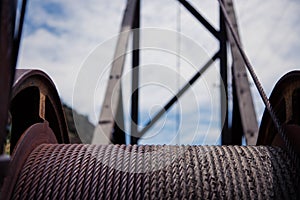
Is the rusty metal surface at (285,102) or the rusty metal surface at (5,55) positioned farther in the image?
the rusty metal surface at (285,102)

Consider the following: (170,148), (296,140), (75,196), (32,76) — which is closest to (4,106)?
(75,196)

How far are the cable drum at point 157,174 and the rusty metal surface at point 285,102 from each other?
160 mm

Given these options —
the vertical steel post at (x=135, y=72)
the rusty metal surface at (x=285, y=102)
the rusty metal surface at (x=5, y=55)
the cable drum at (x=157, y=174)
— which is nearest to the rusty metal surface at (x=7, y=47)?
the rusty metal surface at (x=5, y=55)

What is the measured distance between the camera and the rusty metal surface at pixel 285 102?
5.24ft

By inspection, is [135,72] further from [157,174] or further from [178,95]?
[157,174]

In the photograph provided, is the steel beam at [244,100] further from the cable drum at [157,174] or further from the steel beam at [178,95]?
the cable drum at [157,174]

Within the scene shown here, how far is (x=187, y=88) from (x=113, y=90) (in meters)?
1.56

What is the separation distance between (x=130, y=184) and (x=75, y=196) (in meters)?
0.17

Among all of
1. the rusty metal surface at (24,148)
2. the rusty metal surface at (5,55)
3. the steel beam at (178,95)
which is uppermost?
the rusty metal surface at (5,55)

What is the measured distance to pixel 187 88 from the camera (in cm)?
478

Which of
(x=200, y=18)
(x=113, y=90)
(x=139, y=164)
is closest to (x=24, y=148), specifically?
(x=139, y=164)

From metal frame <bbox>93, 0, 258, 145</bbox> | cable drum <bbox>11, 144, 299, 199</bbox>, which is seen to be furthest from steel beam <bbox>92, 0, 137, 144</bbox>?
cable drum <bbox>11, 144, 299, 199</bbox>

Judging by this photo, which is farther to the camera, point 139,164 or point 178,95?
point 178,95

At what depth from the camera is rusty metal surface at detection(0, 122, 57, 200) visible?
1.36 meters
